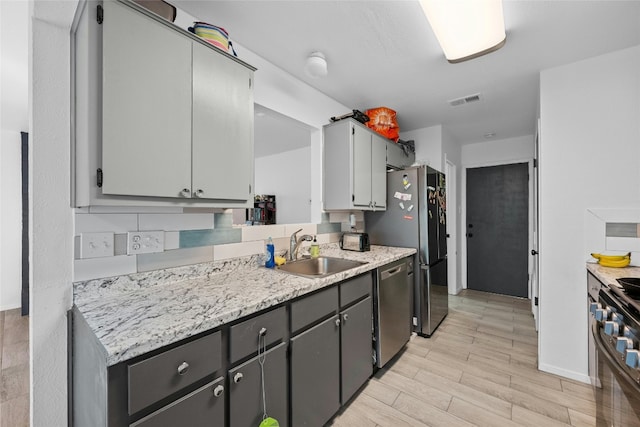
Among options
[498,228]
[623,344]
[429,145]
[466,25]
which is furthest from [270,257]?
[498,228]

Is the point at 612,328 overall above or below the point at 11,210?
below

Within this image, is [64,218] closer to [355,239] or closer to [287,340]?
[287,340]

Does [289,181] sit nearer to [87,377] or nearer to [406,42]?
[406,42]

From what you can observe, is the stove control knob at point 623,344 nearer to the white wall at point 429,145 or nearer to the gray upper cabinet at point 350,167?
the gray upper cabinet at point 350,167

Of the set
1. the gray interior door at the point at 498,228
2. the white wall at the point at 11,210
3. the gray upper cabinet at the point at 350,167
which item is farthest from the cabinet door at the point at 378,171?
the white wall at the point at 11,210

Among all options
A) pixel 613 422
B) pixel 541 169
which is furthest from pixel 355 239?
pixel 613 422

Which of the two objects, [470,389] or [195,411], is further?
[470,389]

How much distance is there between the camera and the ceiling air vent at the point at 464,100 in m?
2.74

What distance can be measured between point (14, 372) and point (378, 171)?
143 inches

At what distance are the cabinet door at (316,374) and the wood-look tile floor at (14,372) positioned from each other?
171 centimetres

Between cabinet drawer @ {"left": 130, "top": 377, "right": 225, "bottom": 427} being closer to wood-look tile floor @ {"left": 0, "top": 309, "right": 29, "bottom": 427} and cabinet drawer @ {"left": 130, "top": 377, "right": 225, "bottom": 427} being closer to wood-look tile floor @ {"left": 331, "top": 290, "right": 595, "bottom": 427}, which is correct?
wood-look tile floor @ {"left": 331, "top": 290, "right": 595, "bottom": 427}

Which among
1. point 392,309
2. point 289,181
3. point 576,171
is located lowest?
point 392,309

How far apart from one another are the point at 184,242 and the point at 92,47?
38.0 inches

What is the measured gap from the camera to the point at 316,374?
1.47 meters
